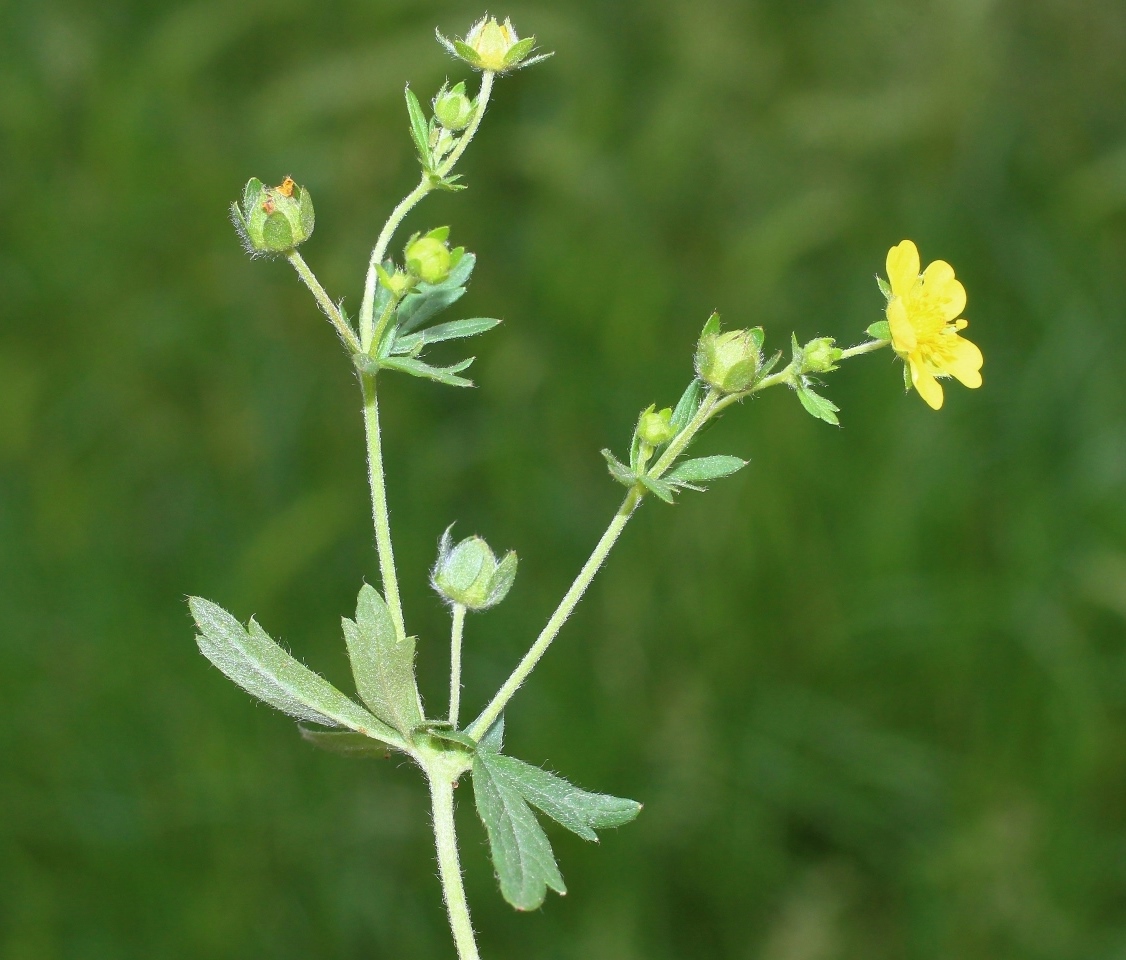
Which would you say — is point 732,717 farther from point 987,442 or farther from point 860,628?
point 987,442

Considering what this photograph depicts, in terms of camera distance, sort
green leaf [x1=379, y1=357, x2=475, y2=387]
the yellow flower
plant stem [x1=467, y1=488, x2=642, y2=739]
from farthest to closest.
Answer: the yellow flower
green leaf [x1=379, y1=357, x2=475, y2=387]
plant stem [x1=467, y1=488, x2=642, y2=739]

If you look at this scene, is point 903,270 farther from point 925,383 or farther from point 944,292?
point 925,383

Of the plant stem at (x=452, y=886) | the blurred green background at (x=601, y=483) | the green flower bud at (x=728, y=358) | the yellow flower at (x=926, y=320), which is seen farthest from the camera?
the blurred green background at (x=601, y=483)

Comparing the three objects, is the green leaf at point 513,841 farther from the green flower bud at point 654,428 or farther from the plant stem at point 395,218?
the plant stem at point 395,218

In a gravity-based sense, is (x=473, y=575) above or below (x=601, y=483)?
below

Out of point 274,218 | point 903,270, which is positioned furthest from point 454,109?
point 903,270

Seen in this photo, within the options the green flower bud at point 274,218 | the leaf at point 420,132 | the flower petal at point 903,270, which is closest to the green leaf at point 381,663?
the green flower bud at point 274,218

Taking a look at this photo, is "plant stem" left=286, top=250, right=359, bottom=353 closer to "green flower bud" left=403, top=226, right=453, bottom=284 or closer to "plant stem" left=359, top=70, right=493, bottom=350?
"plant stem" left=359, top=70, right=493, bottom=350

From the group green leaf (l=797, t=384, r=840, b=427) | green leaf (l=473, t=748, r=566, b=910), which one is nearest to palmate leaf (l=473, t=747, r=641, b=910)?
green leaf (l=473, t=748, r=566, b=910)
